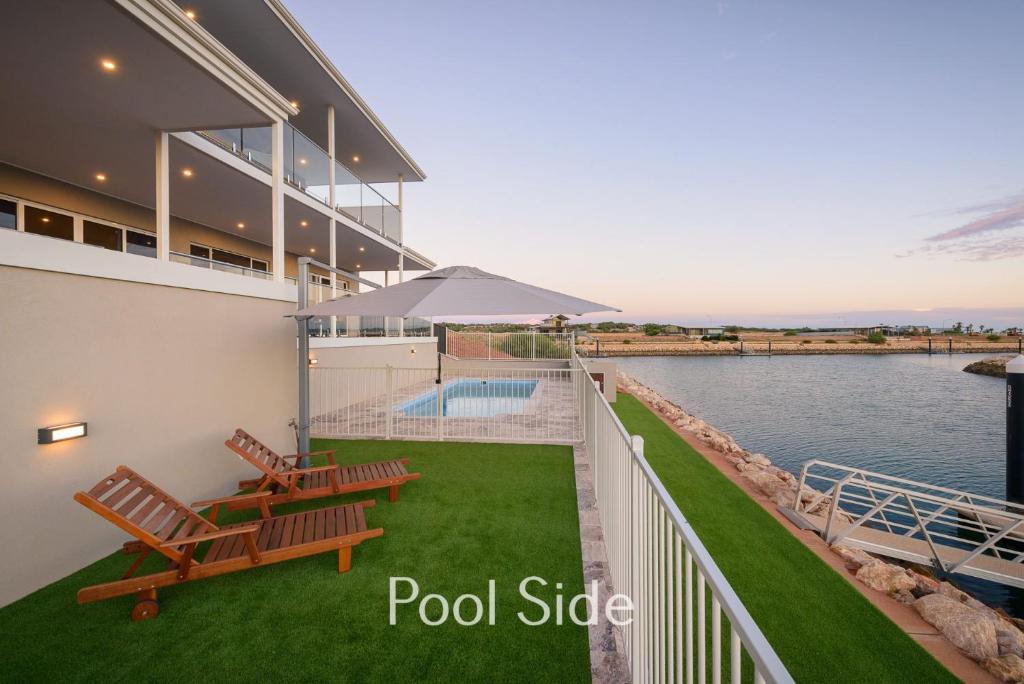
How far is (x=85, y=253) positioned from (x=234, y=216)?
9.04 metres

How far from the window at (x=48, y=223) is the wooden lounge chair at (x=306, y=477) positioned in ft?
25.6

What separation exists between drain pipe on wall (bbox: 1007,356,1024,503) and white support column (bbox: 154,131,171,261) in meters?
13.8

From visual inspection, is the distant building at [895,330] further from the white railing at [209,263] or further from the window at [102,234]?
the window at [102,234]

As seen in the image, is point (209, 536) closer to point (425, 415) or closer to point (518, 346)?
point (425, 415)

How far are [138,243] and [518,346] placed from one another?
13237 millimetres

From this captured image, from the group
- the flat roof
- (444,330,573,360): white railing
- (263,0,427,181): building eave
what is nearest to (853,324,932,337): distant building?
(444,330,573,360): white railing

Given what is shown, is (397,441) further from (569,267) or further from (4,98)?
(569,267)

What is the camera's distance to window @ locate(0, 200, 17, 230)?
804 centimetres

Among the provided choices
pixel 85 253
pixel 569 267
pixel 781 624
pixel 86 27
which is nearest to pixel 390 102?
pixel 569 267

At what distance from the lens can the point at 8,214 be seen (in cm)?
816

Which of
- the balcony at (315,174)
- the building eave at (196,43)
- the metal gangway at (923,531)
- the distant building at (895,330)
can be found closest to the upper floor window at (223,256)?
the balcony at (315,174)

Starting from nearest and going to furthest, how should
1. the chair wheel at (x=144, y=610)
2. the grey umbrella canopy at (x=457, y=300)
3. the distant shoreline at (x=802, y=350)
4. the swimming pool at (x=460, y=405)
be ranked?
1. the chair wheel at (x=144, y=610)
2. the grey umbrella canopy at (x=457, y=300)
3. the swimming pool at (x=460, y=405)
4. the distant shoreline at (x=802, y=350)

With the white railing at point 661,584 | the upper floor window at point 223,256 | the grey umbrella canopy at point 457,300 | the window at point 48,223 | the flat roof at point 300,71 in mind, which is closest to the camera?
the white railing at point 661,584

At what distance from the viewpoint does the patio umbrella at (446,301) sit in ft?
15.0
